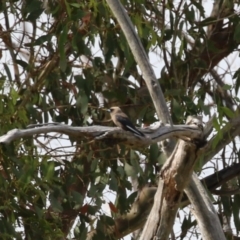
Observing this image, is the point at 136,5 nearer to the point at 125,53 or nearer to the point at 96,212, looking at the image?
the point at 125,53

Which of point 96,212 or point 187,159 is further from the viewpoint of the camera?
point 96,212

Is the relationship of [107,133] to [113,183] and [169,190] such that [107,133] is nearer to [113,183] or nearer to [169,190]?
[169,190]

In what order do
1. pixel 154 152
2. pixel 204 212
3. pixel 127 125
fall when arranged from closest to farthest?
1. pixel 127 125
2. pixel 204 212
3. pixel 154 152

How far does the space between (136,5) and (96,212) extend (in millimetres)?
1050

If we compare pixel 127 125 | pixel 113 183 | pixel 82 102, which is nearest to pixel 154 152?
pixel 113 183

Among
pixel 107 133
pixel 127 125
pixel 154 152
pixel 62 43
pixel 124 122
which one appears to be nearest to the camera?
pixel 107 133

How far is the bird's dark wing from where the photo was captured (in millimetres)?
3546

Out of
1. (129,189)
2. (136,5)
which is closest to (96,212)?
(129,189)

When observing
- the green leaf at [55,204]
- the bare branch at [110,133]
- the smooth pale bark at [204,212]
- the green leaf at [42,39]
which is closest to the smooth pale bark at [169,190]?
the bare branch at [110,133]

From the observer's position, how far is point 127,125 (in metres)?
3.79

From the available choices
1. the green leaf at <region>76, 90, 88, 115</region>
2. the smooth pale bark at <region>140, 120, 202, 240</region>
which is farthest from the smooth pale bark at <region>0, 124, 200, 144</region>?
the green leaf at <region>76, 90, 88, 115</region>

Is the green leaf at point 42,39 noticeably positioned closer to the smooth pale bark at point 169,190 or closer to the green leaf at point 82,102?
the green leaf at point 82,102

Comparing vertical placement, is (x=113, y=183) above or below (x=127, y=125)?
above

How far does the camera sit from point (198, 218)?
4449mm
